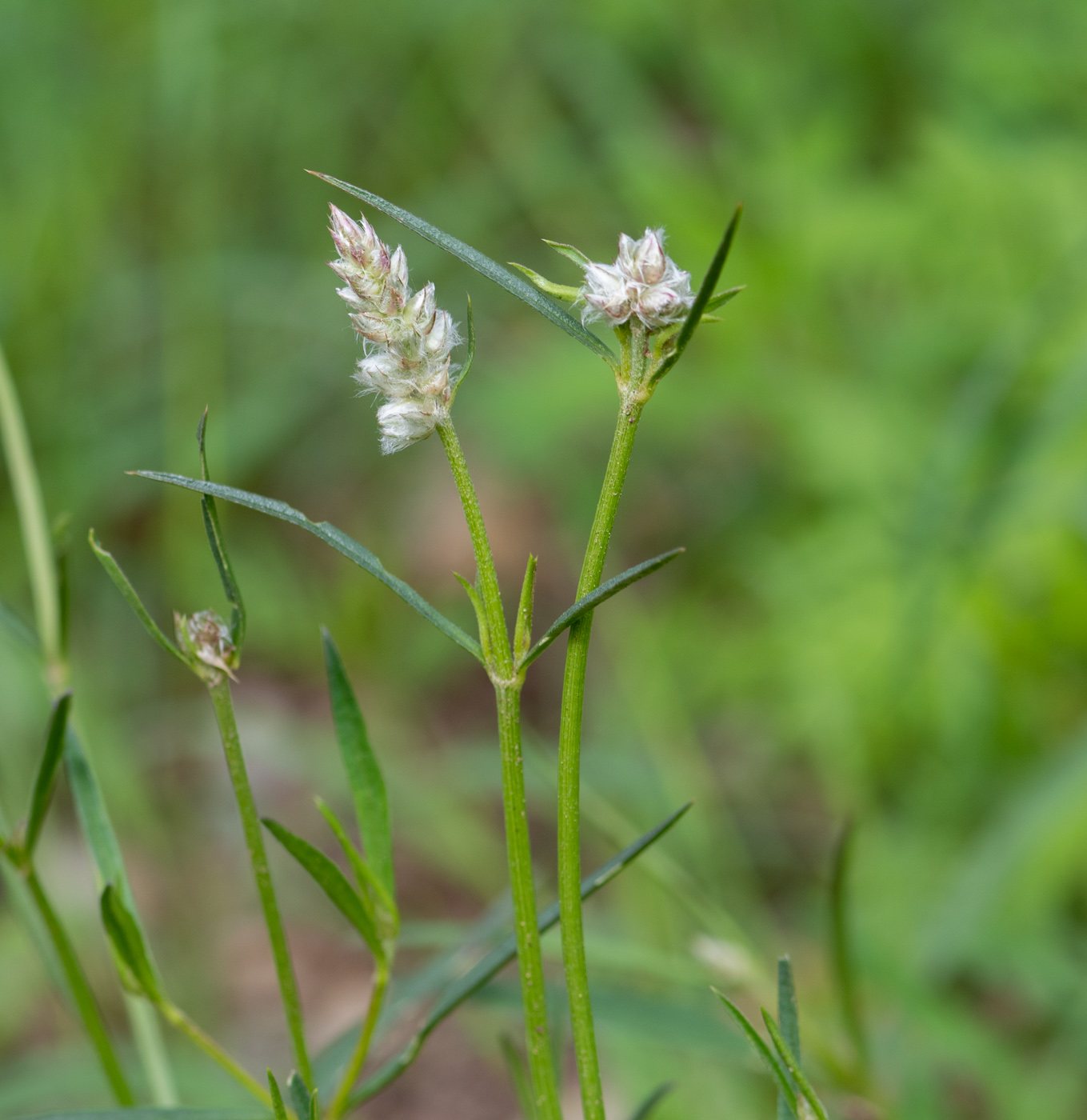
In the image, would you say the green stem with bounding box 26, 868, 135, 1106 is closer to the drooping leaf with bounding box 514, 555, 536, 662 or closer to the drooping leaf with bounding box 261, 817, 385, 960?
the drooping leaf with bounding box 261, 817, 385, 960

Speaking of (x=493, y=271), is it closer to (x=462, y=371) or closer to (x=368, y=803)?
(x=462, y=371)

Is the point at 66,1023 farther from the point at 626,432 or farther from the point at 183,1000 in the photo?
the point at 626,432

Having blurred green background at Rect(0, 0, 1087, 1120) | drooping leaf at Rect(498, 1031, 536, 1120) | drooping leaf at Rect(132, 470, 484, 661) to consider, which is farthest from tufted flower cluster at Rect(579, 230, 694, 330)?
blurred green background at Rect(0, 0, 1087, 1120)

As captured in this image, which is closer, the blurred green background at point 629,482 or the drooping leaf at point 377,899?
the drooping leaf at point 377,899

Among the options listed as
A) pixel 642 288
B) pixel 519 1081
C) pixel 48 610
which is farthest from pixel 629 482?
pixel 642 288

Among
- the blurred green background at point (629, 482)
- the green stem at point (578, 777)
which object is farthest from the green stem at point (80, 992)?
the blurred green background at point (629, 482)

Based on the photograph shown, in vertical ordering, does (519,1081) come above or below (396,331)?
below

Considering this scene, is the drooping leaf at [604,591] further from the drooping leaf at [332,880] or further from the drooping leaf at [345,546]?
the drooping leaf at [332,880]
